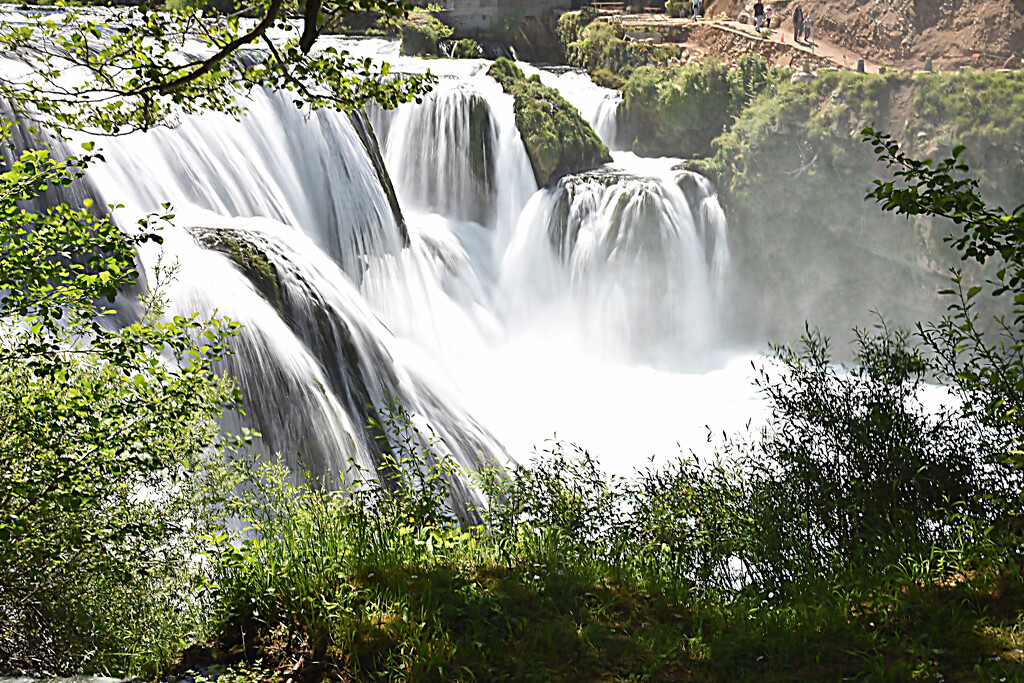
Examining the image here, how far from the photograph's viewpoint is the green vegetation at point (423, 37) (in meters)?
20.3

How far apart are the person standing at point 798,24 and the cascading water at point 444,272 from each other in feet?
24.5

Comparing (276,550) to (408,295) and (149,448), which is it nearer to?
(149,448)

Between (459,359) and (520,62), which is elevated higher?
(520,62)

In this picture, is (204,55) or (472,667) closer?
(472,667)

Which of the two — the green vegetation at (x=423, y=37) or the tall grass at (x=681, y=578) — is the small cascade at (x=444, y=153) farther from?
the tall grass at (x=681, y=578)

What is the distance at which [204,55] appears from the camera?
11086 millimetres

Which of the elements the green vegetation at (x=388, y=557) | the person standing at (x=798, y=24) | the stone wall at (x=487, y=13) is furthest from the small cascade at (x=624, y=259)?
the green vegetation at (x=388, y=557)

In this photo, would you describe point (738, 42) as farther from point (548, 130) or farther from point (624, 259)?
point (624, 259)

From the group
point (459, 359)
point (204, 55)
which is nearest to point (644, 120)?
point (459, 359)

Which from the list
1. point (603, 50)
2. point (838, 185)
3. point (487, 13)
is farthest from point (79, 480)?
point (487, 13)

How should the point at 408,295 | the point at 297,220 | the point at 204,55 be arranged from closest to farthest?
the point at 297,220
the point at 204,55
the point at 408,295

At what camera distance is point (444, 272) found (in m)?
13.7

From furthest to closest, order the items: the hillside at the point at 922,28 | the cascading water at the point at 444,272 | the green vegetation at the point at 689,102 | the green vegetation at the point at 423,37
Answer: the hillside at the point at 922,28 → the green vegetation at the point at 423,37 → the green vegetation at the point at 689,102 → the cascading water at the point at 444,272

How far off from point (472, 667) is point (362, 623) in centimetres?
42
